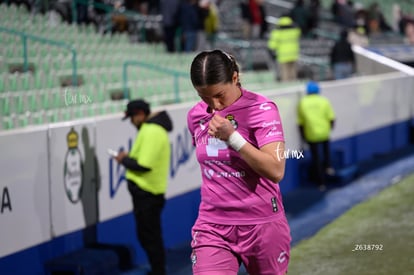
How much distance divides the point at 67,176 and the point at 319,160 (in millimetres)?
7076

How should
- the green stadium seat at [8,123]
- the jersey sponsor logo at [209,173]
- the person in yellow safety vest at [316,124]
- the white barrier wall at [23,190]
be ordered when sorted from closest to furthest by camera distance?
the jersey sponsor logo at [209,173] < the white barrier wall at [23,190] < the green stadium seat at [8,123] < the person in yellow safety vest at [316,124]

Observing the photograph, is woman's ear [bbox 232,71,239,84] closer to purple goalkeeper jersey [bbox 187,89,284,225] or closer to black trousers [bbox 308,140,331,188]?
purple goalkeeper jersey [bbox 187,89,284,225]

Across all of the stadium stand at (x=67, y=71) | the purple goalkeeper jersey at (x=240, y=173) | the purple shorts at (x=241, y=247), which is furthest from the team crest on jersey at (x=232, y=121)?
the stadium stand at (x=67, y=71)

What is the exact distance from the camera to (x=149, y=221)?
830 cm

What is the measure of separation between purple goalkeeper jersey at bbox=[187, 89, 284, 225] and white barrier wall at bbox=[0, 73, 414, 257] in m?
3.48

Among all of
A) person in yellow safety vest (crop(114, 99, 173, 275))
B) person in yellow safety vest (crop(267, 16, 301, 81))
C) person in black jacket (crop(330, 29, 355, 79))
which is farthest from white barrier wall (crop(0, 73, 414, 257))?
person in black jacket (crop(330, 29, 355, 79))

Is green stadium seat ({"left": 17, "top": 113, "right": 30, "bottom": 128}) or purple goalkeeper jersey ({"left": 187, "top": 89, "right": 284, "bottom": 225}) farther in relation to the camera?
green stadium seat ({"left": 17, "top": 113, "right": 30, "bottom": 128})

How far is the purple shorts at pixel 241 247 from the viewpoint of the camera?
4551 millimetres

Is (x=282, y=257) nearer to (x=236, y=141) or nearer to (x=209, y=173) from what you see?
(x=209, y=173)

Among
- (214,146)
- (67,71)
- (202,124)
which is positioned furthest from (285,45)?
(214,146)

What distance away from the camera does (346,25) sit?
95.0 ft

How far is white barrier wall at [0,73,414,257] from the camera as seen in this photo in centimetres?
781

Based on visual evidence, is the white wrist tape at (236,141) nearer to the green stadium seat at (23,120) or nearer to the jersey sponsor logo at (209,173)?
the jersey sponsor logo at (209,173)

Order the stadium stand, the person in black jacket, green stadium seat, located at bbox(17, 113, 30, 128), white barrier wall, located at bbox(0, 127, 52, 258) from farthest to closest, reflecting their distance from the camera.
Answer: the person in black jacket → the stadium stand → green stadium seat, located at bbox(17, 113, 30, 128) → white barrier wall, located at bbox(0, 127, 52, 258)
